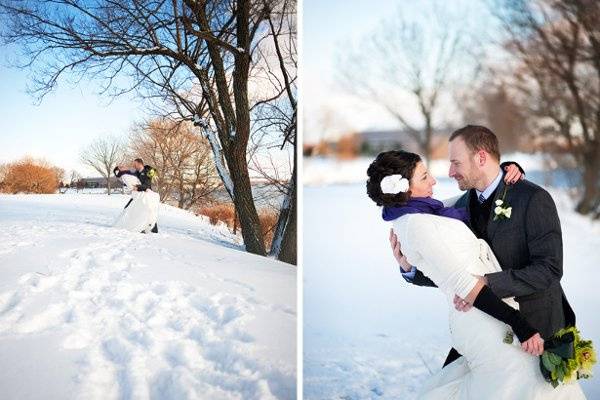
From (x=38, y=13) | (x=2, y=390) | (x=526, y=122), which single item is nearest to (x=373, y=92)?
(x=526, y=122)

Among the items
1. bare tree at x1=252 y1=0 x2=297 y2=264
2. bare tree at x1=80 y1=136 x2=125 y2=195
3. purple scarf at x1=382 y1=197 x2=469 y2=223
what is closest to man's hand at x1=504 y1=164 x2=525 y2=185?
purple scarf at x1=382 y1=197 x2=469 y2=223

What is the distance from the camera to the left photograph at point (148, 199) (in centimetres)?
235

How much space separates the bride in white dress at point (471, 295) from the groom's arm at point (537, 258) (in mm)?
65

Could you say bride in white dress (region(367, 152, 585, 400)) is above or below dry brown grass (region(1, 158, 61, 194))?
below

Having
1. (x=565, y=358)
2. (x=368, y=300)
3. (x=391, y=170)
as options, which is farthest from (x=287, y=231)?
(x=565, y=358)

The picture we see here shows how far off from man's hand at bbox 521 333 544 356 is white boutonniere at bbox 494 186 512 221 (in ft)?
1.22

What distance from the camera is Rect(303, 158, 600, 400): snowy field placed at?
2990 mm

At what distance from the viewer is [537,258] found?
185cm

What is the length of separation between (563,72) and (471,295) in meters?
1.76

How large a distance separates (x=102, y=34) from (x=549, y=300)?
6.73 feet

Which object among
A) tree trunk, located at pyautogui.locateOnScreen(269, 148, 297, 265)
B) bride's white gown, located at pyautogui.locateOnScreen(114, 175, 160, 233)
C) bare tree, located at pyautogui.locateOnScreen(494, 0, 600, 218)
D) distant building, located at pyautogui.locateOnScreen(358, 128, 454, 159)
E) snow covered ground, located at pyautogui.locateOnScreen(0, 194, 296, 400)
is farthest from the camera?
distant building, located at pyautogui.locateOnScreen(358, 128, 454, 159)

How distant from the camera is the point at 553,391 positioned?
6.09 feet

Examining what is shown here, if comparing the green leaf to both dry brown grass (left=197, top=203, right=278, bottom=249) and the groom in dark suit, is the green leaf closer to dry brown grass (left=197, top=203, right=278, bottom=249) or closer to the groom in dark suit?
the groom in dark suit

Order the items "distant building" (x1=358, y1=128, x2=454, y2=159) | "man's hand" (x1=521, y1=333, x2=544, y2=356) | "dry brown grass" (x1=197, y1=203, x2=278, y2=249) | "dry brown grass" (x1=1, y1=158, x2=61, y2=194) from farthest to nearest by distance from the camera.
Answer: "distant building" (x1=358, y1=128, x2=454, y2=159)
"dry brown grass" (x1=197, y1=203, x2=278, y2=249)
"dry brown grass" (x1=1, y1=158, x2=61, y2=194)
"man's hand" (x1=521, y1=333, x2=544, y2=356)
